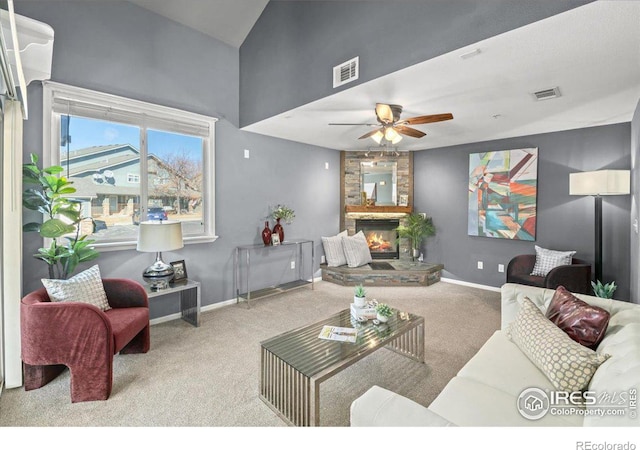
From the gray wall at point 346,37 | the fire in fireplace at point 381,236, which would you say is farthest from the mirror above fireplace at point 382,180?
the gray wall at point 346,37

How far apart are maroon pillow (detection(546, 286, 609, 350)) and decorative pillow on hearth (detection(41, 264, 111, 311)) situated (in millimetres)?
3331

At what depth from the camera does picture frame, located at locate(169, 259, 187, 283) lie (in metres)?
3.43

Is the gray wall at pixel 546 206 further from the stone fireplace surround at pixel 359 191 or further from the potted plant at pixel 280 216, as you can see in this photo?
the potted plant at pixel 280 216

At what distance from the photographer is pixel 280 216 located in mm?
4645

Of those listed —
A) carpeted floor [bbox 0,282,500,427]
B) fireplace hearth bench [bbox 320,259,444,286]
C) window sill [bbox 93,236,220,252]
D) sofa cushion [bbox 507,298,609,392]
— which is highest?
window sill [bbox 93,236,220,252]

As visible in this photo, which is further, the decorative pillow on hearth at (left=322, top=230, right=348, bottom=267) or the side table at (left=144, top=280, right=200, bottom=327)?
the decorative pillow on hearth at (left=322, top=230, right=348, bottom=267)

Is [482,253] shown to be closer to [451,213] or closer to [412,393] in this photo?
[451,213]

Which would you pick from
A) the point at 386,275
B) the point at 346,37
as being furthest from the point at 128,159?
the point at 386,275

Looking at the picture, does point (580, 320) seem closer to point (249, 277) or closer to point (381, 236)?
point (249, 277)

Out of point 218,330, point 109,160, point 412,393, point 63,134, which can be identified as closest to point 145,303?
point 218,330

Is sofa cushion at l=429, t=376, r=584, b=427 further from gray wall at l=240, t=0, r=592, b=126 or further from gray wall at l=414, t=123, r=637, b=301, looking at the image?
gray wall at l=414, t=123, r=637, b=301

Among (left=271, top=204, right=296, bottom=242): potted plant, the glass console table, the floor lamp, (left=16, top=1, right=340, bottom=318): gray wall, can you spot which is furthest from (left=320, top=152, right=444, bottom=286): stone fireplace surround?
the floor lamp

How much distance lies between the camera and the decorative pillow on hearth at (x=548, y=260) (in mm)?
3857

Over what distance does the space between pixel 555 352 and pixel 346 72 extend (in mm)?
2683
